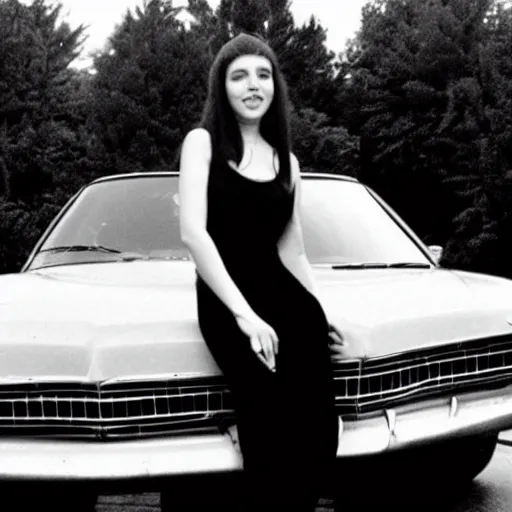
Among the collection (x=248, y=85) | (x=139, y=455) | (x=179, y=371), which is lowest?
(x=139, y=455)

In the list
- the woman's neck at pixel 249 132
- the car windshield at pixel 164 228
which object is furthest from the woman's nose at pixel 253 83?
the car windshield at pixel 164 228

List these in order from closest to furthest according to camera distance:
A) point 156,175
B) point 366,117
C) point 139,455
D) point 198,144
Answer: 1. point 139,455
2. point 198,144
3. point 156,175
4. point 366,117

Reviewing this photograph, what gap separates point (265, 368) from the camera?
247 cm

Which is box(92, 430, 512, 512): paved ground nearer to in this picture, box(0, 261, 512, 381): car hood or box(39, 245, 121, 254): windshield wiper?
box(0, 261, 512, 381): car hood

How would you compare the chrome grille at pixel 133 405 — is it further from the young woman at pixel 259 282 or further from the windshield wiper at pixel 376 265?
the windshield wiper at pixel 376 265

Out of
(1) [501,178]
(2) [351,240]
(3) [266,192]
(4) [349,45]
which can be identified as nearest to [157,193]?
(2) [351,240]

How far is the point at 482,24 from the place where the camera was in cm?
2983

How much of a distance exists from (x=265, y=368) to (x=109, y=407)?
447mm

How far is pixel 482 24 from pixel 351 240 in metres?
28.0

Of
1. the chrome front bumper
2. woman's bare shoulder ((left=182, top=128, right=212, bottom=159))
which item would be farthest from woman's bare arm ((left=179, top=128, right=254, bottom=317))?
the chrome front bumper

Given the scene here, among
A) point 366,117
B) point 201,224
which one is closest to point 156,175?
point 201,224

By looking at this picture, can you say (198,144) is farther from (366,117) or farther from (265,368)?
(366,117)

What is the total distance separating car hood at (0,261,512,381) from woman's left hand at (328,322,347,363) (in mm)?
18

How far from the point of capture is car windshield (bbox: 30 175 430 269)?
12.3ft
